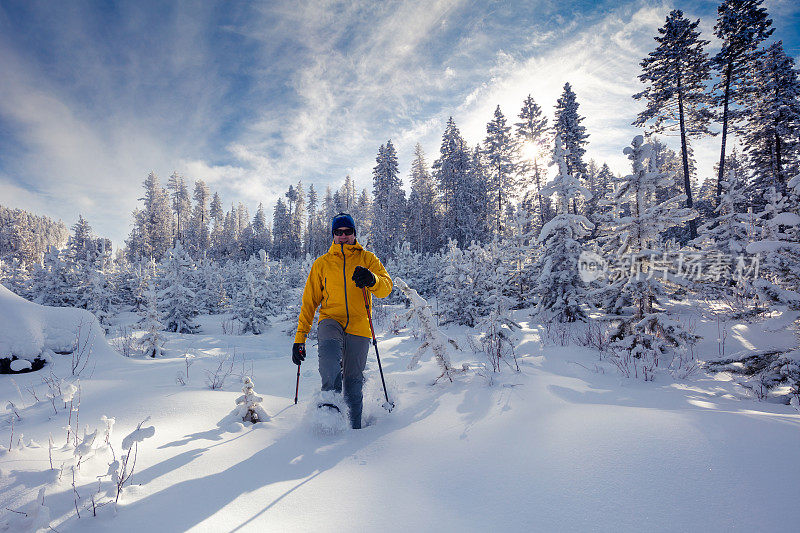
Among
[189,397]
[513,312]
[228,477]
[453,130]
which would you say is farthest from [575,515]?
[453,130]

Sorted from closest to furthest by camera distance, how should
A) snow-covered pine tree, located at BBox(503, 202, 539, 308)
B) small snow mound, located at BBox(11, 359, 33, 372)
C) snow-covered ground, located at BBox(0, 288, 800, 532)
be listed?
snow-covered ground, located at BBox(0, 288, 800, 532), small snow mound, located at BBox(11, 359, 33, 372), snow-covered pine tree, located at BBox(503, 202, 539, 308)

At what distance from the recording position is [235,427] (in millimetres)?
3266

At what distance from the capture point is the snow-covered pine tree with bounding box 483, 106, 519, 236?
3409cm

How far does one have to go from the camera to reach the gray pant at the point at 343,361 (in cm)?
341

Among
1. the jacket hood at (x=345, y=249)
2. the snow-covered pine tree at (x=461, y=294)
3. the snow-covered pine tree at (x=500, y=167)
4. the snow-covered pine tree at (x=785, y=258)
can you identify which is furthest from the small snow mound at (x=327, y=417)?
the snow-covered pine tree at (x=500, y=167)

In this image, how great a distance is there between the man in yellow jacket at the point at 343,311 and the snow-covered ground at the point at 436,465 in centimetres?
57

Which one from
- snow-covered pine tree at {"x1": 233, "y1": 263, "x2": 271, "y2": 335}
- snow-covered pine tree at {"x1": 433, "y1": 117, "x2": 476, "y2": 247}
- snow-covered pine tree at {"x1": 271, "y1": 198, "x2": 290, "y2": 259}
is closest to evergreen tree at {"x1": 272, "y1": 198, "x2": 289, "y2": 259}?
snow-covered pine tree at {"x1": 271, "y1": 198, "x2": 290, "y2": 259}

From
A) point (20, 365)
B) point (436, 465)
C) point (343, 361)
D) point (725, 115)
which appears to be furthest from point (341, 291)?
point (725, 115)

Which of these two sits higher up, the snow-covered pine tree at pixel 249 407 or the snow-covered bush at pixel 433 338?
the snow-covered bush at pixel 433 338

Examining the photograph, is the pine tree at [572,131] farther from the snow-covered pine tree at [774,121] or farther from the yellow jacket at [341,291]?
the yellow jacket at [341,291]

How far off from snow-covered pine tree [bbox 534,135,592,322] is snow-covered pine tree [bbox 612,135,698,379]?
3.26 m

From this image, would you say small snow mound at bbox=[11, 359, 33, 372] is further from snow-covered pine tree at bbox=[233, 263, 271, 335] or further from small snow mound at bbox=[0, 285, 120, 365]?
snow-covered pine tree at bbox=[233, 263, 271, 335]

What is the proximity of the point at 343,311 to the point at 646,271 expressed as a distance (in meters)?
5.81

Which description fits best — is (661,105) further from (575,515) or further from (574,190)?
(575,515)
